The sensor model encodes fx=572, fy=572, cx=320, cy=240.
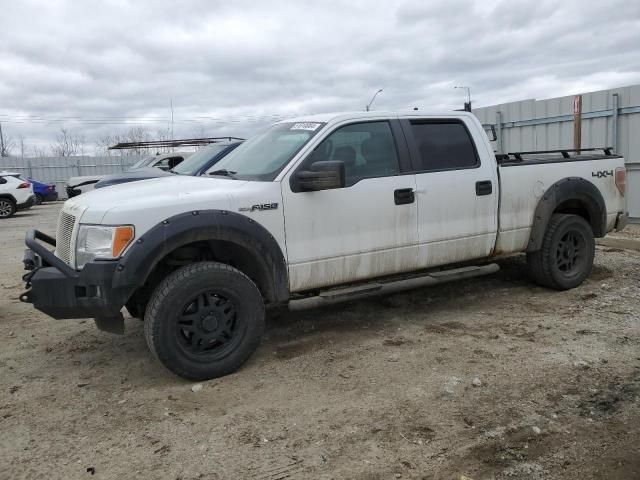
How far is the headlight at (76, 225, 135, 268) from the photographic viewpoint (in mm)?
3826

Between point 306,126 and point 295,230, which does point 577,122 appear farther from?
point 295,230

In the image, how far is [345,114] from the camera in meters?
4.93

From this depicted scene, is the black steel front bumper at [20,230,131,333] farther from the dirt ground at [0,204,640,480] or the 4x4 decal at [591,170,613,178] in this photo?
the 4x4 decal at [591,170,613,178]

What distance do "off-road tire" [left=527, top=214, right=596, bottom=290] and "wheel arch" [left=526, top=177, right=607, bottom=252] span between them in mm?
129

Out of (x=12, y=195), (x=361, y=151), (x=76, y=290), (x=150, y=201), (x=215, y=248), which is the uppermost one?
(x=361, y=151)

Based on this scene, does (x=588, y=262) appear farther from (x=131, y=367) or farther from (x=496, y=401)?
(x=131, y=367)

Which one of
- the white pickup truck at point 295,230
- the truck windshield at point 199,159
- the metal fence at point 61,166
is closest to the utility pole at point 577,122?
the white pickup truck at point 295,230

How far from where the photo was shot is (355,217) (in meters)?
4.66

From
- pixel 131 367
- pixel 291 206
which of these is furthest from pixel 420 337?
pixel 131 367

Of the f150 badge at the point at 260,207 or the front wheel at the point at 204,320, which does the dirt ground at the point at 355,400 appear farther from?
the f150 badge at the point at 260,207

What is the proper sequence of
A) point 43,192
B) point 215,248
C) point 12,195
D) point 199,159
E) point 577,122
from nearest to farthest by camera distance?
1. point 215,248
2. point 199,159
3. point 577,122
4. point 12,195
5. point 43,192

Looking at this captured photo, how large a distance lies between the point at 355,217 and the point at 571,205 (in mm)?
2889

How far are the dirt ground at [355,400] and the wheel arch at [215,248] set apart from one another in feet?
2.34

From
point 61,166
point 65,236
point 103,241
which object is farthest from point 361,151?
point 61,166
